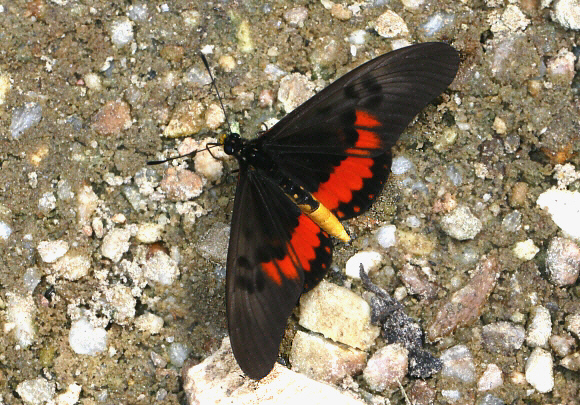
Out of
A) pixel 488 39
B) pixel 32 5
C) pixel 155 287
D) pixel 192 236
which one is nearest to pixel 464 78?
pixel 488 39

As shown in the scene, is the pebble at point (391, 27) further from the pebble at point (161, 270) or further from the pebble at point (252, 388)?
the pebble at point (252, 388)

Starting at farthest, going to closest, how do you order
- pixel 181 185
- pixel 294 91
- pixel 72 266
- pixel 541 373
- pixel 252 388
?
1. pixel 294 91
2. pixel 181 185
3. pixel 72 266
4. pixel 541 373
5. pixel 252 388

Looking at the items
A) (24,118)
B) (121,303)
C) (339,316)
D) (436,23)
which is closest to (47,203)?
(24,118)

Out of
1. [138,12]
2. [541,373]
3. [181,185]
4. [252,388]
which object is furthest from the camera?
[138,12]

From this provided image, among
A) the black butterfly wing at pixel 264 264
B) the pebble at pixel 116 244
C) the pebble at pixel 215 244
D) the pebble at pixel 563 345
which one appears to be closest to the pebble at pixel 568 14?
the pebble at pixel 563 345

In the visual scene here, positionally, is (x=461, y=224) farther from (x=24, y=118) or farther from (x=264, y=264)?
(x=24, y=118)

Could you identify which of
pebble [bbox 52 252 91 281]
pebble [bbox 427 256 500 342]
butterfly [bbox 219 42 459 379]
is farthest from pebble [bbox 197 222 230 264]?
pebble [bbox 427 256 500 342]
